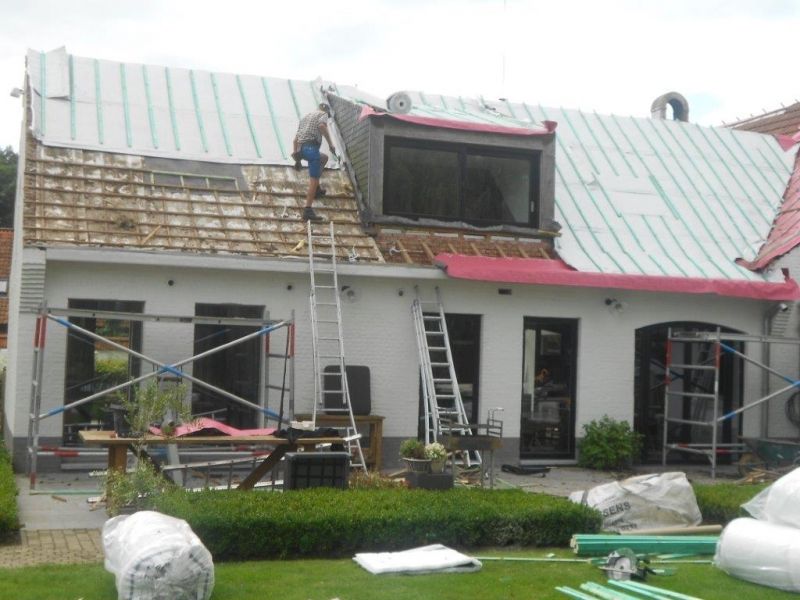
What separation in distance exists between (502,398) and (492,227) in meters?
2.67

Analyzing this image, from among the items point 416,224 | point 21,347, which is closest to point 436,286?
point 416,224

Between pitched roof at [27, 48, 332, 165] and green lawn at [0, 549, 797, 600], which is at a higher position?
pitched roof at [27, 48, 332, 165]

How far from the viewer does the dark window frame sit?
16391mm

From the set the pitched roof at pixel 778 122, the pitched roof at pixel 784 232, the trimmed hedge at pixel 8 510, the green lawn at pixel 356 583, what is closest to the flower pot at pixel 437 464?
the green lawn at pixel 356 583

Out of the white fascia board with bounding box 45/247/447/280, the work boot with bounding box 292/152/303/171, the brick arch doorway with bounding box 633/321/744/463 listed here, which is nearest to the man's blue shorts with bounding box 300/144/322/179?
the work boot with bounding box 292/152/303/171

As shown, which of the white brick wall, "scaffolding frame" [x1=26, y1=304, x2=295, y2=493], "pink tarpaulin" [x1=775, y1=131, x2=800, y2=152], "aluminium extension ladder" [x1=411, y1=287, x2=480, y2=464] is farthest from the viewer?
"pink tarpaulin" [x1=775, y1=131, x2=800, y2=152]

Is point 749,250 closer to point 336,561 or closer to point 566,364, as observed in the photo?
point 566,364

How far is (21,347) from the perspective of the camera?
13.8 m

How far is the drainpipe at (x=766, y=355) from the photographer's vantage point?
1748cm

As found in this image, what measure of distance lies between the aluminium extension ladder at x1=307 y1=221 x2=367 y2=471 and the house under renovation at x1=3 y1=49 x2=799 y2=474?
0.21 m

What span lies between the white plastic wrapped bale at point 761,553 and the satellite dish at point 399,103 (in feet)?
29.4

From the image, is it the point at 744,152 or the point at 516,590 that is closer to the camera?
the point at 516,590

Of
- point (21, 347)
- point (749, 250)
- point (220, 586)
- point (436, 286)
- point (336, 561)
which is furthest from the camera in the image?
point (749, 250)

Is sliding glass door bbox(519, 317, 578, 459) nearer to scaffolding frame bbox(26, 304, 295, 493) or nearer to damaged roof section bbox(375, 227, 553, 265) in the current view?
damaged roof section bbox(375, 227, 553, 265)
